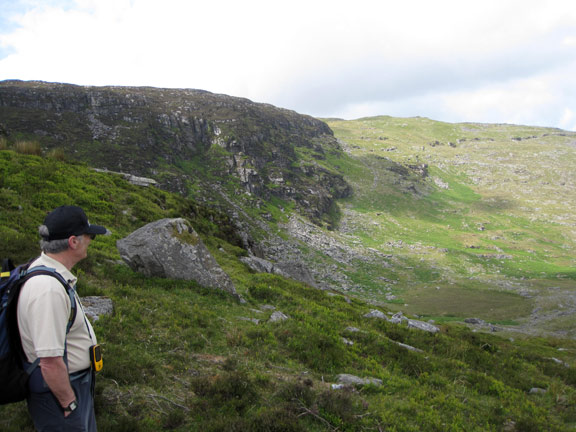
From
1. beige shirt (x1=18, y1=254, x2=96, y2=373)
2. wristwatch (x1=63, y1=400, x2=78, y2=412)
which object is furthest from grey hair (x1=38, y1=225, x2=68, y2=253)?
wristwatch (x1=63, y1=400, x2=78, y2=412)

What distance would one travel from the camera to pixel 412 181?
122688 mm

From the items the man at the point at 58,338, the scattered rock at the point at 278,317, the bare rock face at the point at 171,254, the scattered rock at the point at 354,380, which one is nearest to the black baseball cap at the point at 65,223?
the man at the point at 58,338

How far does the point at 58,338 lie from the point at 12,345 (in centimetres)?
46

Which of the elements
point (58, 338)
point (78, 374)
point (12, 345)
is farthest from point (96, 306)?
point (58, 338)

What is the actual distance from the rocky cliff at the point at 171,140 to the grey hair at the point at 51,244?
198 feet

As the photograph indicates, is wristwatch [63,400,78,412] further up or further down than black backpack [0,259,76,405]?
further down

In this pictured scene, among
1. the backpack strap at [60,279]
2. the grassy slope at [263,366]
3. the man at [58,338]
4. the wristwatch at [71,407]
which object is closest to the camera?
the man at [58,338]

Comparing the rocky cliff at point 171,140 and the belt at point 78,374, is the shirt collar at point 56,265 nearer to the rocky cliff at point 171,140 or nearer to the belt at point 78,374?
the belt at point 78,374

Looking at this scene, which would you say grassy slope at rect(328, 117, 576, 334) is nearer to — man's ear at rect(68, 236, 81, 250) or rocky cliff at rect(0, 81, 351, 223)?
rocky cliff at rect(0, 81, 351, 223)

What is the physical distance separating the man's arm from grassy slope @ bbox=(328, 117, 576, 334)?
4138 centimetres

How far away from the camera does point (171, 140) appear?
80250 mm

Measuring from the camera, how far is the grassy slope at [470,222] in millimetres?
46562

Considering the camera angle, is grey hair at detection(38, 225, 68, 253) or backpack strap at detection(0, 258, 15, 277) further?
grey hair at detection(38, 225, 68, 253)

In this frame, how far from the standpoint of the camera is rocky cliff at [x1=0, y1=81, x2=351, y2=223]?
211ft
